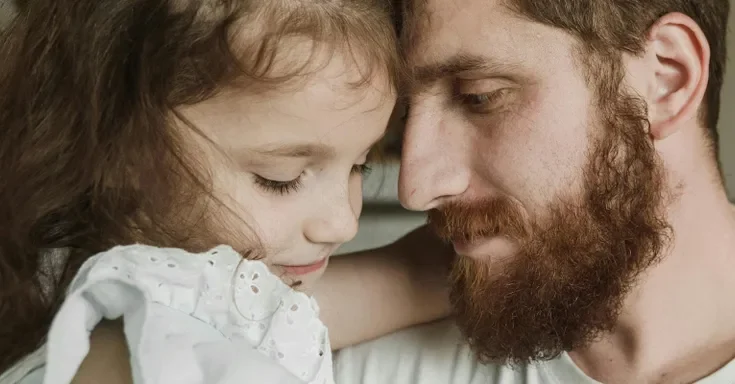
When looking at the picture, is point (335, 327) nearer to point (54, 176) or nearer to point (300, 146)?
point (300, 146)

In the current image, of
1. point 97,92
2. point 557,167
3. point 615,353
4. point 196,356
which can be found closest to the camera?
point 196,356

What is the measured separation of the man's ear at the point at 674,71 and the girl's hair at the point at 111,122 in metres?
0.45

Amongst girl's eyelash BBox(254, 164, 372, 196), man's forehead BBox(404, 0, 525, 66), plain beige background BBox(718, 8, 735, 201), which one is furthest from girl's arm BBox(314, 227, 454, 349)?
plain beige background BBox(718, 8, 735, 201)

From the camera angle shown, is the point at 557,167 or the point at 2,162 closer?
the point at 2,162

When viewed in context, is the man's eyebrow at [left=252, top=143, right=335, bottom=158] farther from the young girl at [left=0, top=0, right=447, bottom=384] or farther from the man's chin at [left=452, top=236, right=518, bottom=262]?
the man's chin at [left=452, top=236, right=518, bottom=262]

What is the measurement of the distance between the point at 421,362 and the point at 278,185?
43cm

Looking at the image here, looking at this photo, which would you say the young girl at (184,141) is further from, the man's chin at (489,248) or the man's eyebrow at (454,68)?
the man's chin at (489,248)

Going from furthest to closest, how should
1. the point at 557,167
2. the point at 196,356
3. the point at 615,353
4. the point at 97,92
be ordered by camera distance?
the point at 615,353, the point at 557,167, the point at 97,92, the point at 196,356

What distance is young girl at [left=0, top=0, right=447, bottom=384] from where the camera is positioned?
0.87 meters

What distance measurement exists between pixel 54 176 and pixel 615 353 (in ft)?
2.67

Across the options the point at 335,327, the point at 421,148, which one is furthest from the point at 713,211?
the point at 335,327

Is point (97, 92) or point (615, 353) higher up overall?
point (97, 92)

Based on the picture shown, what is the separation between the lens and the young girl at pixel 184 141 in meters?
0.87

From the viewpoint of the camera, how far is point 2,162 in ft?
3.00
